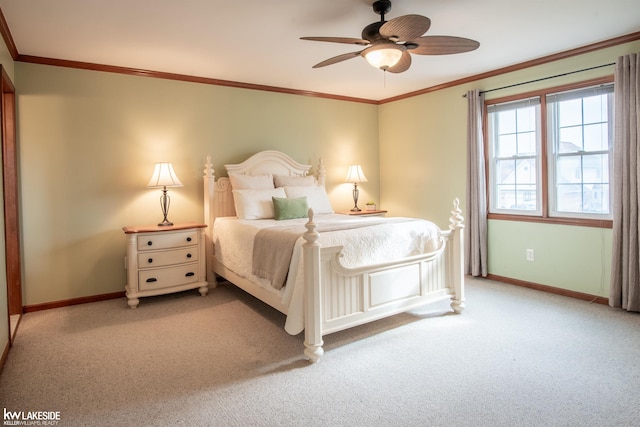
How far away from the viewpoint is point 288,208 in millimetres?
4176

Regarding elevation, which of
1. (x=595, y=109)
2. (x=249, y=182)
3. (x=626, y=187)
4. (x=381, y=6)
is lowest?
(x=626, y=187)

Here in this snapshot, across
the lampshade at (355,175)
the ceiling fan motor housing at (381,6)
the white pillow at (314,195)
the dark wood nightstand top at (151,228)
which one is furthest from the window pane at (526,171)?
the dark wood nightstand top at (151,228)

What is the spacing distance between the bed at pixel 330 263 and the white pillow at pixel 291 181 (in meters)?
0.38

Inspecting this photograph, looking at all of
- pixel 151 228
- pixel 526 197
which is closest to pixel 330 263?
pixel 151 228

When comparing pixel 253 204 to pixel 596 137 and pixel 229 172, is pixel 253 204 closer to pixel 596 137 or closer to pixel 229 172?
pixel 229 172

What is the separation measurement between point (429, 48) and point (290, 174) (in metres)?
2.69

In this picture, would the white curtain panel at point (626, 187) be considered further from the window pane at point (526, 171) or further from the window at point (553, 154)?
the window pane at point (526, 171)

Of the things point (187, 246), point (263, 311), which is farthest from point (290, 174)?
point (263, 311)

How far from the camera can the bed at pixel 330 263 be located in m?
2.61

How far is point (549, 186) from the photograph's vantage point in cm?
405

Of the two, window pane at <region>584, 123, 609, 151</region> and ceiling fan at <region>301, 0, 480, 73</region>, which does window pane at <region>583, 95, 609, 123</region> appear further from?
ceiling fan at <region>301, 0, 480, 73</region>

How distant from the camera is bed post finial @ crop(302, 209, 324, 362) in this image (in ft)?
8.21

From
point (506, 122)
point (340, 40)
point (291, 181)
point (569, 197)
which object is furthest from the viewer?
point (291, 181)

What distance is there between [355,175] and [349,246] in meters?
2.77
